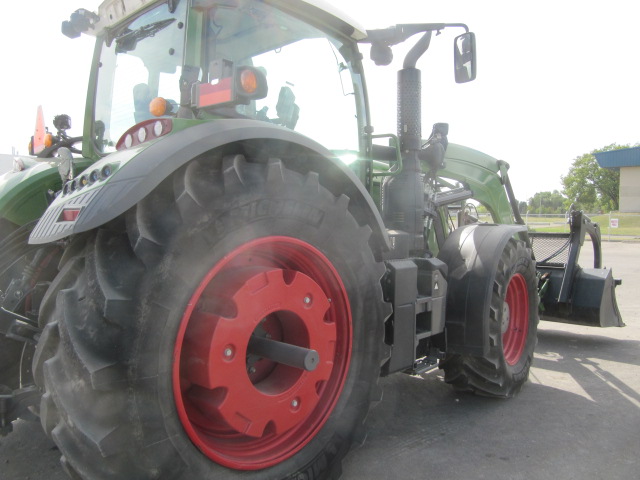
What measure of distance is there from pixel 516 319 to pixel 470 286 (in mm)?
1011

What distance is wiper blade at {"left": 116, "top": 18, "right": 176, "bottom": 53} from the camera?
2.59 metres

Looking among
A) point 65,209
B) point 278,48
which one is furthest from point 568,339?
point 65,209

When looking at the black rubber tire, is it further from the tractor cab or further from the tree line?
the tree line

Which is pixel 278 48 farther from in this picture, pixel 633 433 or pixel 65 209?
pixel 633 433

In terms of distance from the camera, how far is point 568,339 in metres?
5.51

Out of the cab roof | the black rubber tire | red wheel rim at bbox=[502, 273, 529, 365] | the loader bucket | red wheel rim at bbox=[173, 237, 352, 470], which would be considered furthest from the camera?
the loader bucket

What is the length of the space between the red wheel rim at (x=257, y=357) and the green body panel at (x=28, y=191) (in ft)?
5.03

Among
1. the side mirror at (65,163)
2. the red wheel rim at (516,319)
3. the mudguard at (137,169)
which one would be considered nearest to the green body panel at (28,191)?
the side mirror at (65,163)

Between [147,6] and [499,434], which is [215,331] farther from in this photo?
[499,434]

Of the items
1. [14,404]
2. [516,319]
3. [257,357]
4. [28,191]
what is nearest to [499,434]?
[516,319]

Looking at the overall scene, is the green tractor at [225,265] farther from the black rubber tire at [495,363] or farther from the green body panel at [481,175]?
the green body panel at [481,175]

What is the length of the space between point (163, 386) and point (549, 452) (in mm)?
2174

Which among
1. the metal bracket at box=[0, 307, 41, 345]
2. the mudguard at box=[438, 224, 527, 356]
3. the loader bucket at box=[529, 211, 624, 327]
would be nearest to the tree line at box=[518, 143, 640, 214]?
the loader bucket at box=[529, 211, 624, 327]

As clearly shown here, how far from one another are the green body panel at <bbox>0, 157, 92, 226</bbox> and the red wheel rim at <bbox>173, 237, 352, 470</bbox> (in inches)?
60.3
